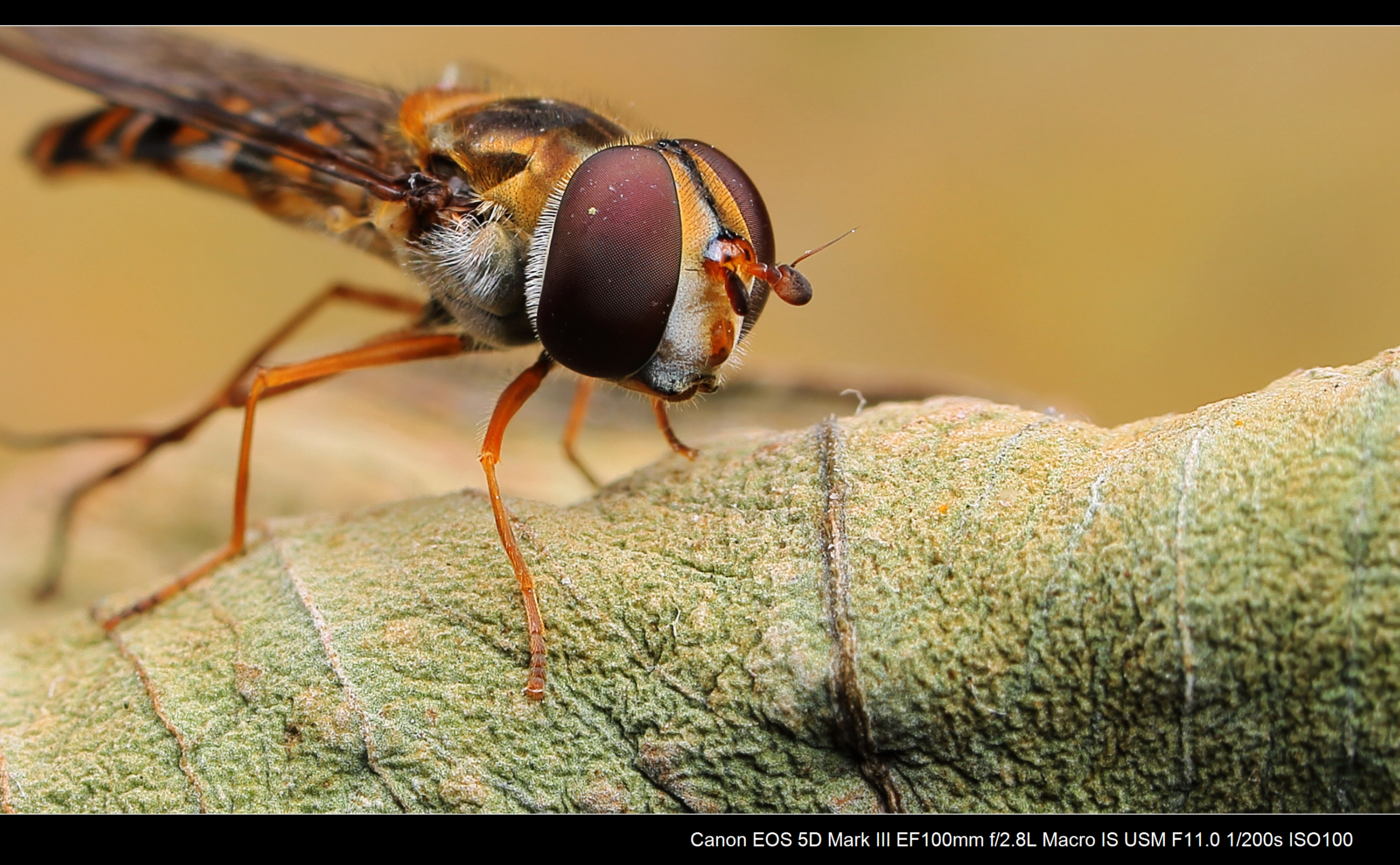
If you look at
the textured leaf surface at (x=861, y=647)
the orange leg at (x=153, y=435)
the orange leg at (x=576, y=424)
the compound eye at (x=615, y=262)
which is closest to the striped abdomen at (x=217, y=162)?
the orange leg at (x=153, y=435)

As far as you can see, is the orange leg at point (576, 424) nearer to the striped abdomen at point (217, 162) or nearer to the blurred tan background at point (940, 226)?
the blurred tan background at point (940, 226)

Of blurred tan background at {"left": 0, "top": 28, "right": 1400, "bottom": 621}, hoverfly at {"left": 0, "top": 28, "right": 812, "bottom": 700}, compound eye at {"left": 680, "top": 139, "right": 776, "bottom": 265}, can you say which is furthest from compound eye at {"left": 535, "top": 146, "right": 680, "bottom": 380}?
blurred tan background at {"left": 0, "top": 28, "right": 1400, "bottom": 621}

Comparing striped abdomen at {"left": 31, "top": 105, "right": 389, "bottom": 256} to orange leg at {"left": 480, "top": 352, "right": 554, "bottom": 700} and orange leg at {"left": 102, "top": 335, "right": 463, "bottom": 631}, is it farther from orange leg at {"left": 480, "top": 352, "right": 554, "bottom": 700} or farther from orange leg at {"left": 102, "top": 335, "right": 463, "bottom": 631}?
orange leg at {"left": 480, "top": 352, "right": 554, "bottom": 700}

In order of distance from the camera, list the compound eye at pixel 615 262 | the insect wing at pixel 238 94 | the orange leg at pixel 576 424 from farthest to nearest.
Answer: the orange leg at pixel 576 424, the insect wing at pixel 238 94, the compound eye at pixel 615 262

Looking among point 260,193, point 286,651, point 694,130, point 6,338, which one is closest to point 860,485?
point 286,651

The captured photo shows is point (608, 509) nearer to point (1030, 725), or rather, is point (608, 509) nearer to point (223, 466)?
point (1030, 725)

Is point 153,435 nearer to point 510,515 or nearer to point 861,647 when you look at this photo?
point 510,515
